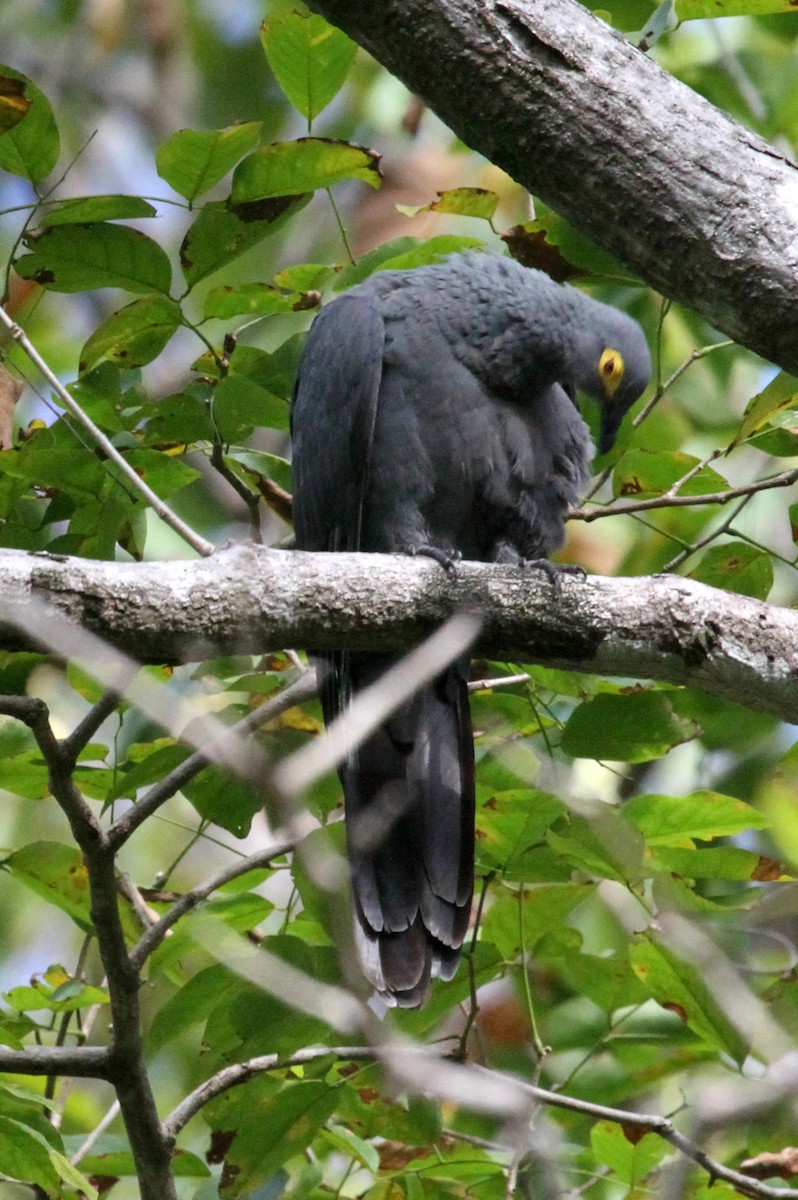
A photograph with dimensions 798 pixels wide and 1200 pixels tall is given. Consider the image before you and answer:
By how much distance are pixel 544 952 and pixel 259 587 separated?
127 cm

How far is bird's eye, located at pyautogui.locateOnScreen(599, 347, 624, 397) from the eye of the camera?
4.56 m

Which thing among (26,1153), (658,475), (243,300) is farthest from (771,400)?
(26,1153)

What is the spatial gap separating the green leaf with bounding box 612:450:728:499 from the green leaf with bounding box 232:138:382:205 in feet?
3.65

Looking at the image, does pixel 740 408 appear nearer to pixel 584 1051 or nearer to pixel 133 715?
pixel 584 1051

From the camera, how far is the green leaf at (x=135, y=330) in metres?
3.68

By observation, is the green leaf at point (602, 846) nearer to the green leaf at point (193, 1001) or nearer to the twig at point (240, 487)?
the green leaf at point (193, 1001)

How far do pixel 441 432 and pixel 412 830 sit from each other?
1259 millimetres

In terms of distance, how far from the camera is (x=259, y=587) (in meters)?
3.13

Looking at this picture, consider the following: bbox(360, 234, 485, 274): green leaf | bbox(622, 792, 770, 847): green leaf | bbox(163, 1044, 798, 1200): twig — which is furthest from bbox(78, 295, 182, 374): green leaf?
bbox(163, 1044, 798, 1200): twig

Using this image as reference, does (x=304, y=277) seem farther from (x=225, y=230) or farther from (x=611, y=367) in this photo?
(x=611, y=367)

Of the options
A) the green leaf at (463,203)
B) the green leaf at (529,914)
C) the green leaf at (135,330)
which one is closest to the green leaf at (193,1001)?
the green leaf at (529,914)

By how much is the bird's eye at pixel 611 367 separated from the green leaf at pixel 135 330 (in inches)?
58.7

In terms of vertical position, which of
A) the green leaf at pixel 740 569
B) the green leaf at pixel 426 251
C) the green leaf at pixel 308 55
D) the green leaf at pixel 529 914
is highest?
the green leaf at pixel 308 55

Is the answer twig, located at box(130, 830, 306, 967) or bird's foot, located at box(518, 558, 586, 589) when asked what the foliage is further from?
bird's foot, located at box(518, 558, 586, 589)
